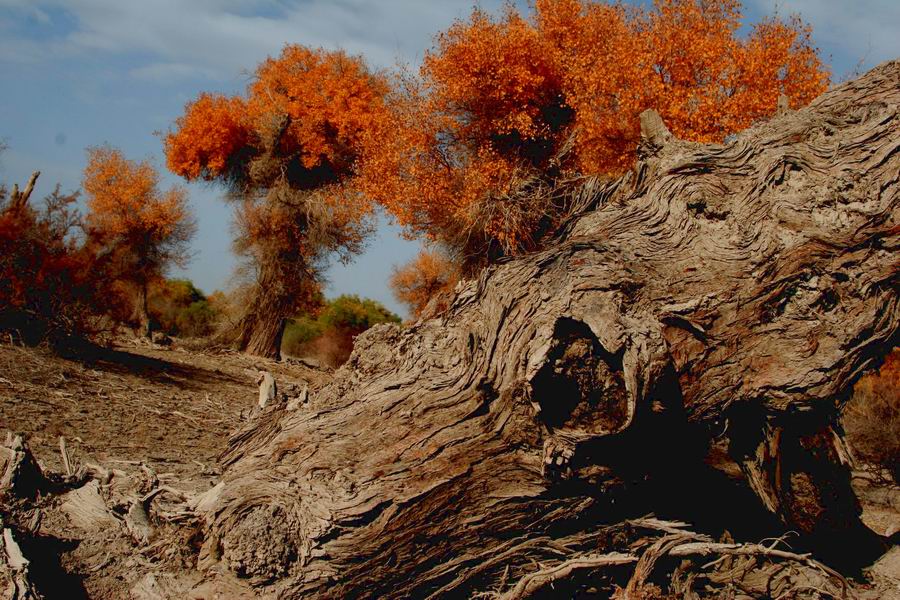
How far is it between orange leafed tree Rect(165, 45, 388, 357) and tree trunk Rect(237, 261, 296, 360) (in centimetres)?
3

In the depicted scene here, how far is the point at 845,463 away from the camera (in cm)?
456

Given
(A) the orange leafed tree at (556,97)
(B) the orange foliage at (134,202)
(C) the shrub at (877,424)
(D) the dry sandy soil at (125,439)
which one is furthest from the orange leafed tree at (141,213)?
(C) the shrub at (877,424)

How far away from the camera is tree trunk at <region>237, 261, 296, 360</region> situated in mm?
22969

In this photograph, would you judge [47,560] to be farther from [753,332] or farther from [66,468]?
[753,332]

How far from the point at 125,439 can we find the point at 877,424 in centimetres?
893

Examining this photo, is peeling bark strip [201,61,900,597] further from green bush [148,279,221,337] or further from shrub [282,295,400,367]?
shrub [282,295,400,367]

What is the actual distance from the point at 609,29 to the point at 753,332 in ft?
71.4

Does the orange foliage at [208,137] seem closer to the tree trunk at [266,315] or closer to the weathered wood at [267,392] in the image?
the tree trunk at [266,315]

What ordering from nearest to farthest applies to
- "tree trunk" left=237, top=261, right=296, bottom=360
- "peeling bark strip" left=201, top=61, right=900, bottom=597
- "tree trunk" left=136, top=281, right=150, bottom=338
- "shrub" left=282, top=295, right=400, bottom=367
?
"peeling bark strip" left=201, top=61, right=900, bottom=597 < "tree trunk" left=136, top=281, right=150, bottom=338 < "tree trunk" left=237, top=261, right=296, bottom=360 < "shrub" left=282, top=295, right=400, bottom=367

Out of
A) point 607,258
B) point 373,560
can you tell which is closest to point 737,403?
point 607,258

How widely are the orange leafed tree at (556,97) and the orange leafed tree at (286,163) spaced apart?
158 centimetres

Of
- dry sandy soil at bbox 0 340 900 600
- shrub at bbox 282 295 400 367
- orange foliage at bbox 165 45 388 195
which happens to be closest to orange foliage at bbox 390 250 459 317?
shrub at bbox 282 295 400 367

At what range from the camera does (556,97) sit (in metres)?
23.8

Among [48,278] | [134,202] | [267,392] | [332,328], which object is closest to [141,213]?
[134,202]
